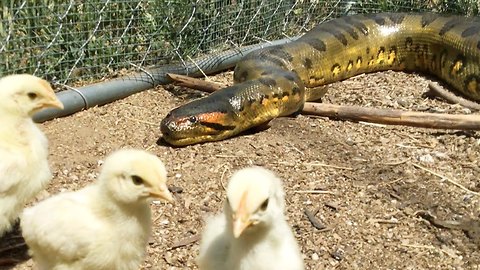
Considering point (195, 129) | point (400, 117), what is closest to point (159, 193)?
point (195, 129)

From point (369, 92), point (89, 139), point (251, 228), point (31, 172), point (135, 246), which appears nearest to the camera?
point (251, 228)

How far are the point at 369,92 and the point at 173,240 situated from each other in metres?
3.25

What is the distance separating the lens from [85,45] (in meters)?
5.77

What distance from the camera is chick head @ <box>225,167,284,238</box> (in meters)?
2.76

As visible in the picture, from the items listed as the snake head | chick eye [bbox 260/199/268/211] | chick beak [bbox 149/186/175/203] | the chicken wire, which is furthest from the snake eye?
chick eye [bbox 260/199/268/211]

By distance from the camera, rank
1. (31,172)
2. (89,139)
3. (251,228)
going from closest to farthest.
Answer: (251,228)
(31,172)
(89,139)

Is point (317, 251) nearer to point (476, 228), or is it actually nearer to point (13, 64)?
point (476, 228)

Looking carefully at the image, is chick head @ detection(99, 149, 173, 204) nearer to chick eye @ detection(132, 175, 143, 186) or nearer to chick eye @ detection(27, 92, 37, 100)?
chick eye @ detection(132, 175, 143, 186)

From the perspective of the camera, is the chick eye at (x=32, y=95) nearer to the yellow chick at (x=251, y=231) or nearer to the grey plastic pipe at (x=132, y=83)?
the yellow chick at (x=251, y=231)

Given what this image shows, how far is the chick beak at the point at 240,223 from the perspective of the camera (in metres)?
2.74

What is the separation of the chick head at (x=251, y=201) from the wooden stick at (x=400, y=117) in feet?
9.36

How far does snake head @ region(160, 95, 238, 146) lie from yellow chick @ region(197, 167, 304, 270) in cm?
198

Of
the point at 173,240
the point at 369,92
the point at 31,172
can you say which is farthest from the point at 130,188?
the point at 369,92

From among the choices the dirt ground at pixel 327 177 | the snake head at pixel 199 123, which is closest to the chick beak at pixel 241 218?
the dirt ground at pixel 327 177
